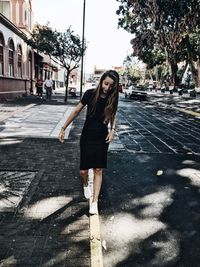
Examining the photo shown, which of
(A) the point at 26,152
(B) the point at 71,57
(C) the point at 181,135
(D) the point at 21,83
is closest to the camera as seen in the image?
(A) the point at 26,152

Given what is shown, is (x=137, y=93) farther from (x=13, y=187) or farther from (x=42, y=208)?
(x=42, y=208)

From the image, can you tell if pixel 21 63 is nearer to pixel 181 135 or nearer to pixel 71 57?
pixel 71 57

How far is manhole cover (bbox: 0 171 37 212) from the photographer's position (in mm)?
4591

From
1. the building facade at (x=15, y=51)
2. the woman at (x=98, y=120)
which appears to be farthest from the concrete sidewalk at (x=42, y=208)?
the building facade at (x=15, y=51)

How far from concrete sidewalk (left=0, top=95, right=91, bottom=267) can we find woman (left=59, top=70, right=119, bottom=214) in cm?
50

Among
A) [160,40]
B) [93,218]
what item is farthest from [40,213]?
[160,40]

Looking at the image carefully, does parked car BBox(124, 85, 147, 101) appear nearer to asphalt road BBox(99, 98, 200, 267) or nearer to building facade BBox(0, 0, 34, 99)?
building facade BBox(0, 0, 34, 99)

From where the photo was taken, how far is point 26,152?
7809 millimetres

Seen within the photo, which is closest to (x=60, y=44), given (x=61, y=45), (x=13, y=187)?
(x=61, y=45)

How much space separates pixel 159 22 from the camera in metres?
30.4

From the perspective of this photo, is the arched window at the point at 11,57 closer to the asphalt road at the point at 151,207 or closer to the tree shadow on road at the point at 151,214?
the asphalt road at the point at 151,207

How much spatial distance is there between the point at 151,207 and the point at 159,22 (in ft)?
92.4

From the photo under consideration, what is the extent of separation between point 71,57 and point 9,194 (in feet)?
77.7

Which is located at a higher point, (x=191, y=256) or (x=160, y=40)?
(x=160, y=40)
